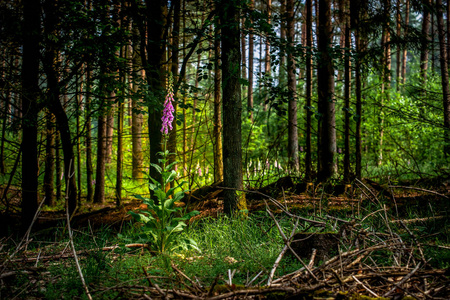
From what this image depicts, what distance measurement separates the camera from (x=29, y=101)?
494cm

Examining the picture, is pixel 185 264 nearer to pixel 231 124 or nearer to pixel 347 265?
pixel 347 265

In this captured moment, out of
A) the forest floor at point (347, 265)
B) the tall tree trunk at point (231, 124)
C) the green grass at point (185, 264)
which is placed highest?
the tall tree trunk at point (231, 124)

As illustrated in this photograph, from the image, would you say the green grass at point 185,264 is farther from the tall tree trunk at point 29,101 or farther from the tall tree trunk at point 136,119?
the tall tree trunk at point 29,101

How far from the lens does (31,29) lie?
16.0 feet

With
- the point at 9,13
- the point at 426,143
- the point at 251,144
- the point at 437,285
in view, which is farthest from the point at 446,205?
the point at 251,144

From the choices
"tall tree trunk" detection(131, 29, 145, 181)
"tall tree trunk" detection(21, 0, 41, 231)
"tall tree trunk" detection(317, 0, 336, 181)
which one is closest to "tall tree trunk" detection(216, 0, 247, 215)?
"tall tree trunk" detection(131, 29, 145, 181)

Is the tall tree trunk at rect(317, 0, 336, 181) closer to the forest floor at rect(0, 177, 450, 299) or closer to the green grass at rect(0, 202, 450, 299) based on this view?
the forest floor at rect(0, 177, 450, 299)

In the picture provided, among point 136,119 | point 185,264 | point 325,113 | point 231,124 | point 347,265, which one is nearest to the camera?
point 347,265

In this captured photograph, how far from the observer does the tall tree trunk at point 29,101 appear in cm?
495

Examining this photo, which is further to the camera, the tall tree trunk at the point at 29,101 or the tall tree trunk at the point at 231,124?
the tall tree trunk at the point at 29,101

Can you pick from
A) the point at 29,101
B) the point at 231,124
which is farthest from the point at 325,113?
the point at 29,101

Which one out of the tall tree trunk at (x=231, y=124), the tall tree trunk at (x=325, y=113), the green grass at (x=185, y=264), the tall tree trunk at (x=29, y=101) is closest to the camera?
the green grass at (x=185, y=264)

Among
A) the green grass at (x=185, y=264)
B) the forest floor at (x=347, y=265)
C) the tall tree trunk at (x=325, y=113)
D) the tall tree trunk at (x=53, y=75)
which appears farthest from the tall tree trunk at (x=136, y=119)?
the tall tree trunk at (x=325, y=113)

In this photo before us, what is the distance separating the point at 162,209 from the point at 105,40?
3.32 m
